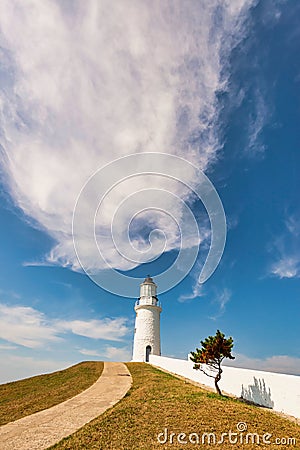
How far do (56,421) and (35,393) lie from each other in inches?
261

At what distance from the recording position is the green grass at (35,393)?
11.1 metres

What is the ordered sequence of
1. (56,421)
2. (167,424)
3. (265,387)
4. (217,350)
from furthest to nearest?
A: (217,350) < (265,387) < (56,421) < (167,424)

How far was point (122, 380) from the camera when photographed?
18000 millimetres

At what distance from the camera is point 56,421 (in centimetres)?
933

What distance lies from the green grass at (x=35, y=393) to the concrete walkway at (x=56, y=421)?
73cm

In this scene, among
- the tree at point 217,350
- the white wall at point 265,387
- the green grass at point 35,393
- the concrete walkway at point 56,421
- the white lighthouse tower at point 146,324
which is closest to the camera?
the concrete walkway at point 56,421

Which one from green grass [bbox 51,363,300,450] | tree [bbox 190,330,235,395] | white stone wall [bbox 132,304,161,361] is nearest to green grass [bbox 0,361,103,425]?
green grass [bbox 51,363,300,450]

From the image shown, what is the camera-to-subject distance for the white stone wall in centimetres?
3375

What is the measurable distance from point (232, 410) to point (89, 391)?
8322 millimetres

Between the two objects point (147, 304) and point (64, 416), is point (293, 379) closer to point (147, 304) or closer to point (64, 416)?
point (64, 416)

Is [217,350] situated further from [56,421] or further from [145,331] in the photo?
[145,331]

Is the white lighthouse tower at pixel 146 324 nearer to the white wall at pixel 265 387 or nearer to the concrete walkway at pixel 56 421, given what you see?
the white wall at pixel 265 387

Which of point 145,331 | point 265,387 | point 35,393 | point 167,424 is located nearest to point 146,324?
point 145,331

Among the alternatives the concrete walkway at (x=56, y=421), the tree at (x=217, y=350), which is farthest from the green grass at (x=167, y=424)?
the tree at (x=217, y=350)
